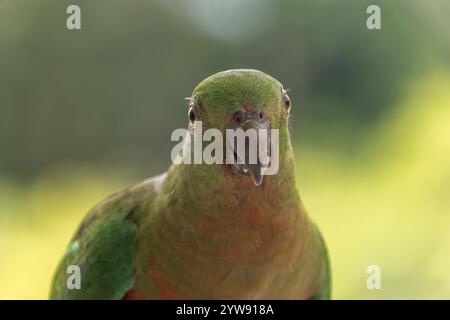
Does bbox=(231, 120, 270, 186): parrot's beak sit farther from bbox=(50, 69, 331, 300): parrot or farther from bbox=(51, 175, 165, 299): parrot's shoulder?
bbox=(51, 175, 165, 299): parrot's shoulder

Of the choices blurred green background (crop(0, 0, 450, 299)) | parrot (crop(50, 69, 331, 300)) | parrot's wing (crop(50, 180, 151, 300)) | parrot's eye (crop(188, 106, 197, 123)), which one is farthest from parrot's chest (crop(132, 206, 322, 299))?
blurred green background (crop(0, 0, 450, 299))

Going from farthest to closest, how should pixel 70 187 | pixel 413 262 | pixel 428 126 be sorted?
pixel 70 187
pixel 428 126
pixel 413 262

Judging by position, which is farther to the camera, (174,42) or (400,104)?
(174,42)

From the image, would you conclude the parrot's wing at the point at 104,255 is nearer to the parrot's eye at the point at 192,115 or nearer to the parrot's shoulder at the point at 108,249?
the parrot's shoulder at the point at 108,249

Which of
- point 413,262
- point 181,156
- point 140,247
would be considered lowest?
point 413,262

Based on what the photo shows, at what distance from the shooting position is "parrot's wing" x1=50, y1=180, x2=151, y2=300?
1.67 m

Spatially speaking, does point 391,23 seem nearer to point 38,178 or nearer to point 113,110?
point 113,110

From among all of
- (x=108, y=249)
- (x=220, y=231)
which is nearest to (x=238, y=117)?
(x=220, y=231)

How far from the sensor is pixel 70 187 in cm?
454

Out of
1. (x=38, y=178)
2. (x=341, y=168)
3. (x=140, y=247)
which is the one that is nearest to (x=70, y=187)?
(x=38, y=178)
